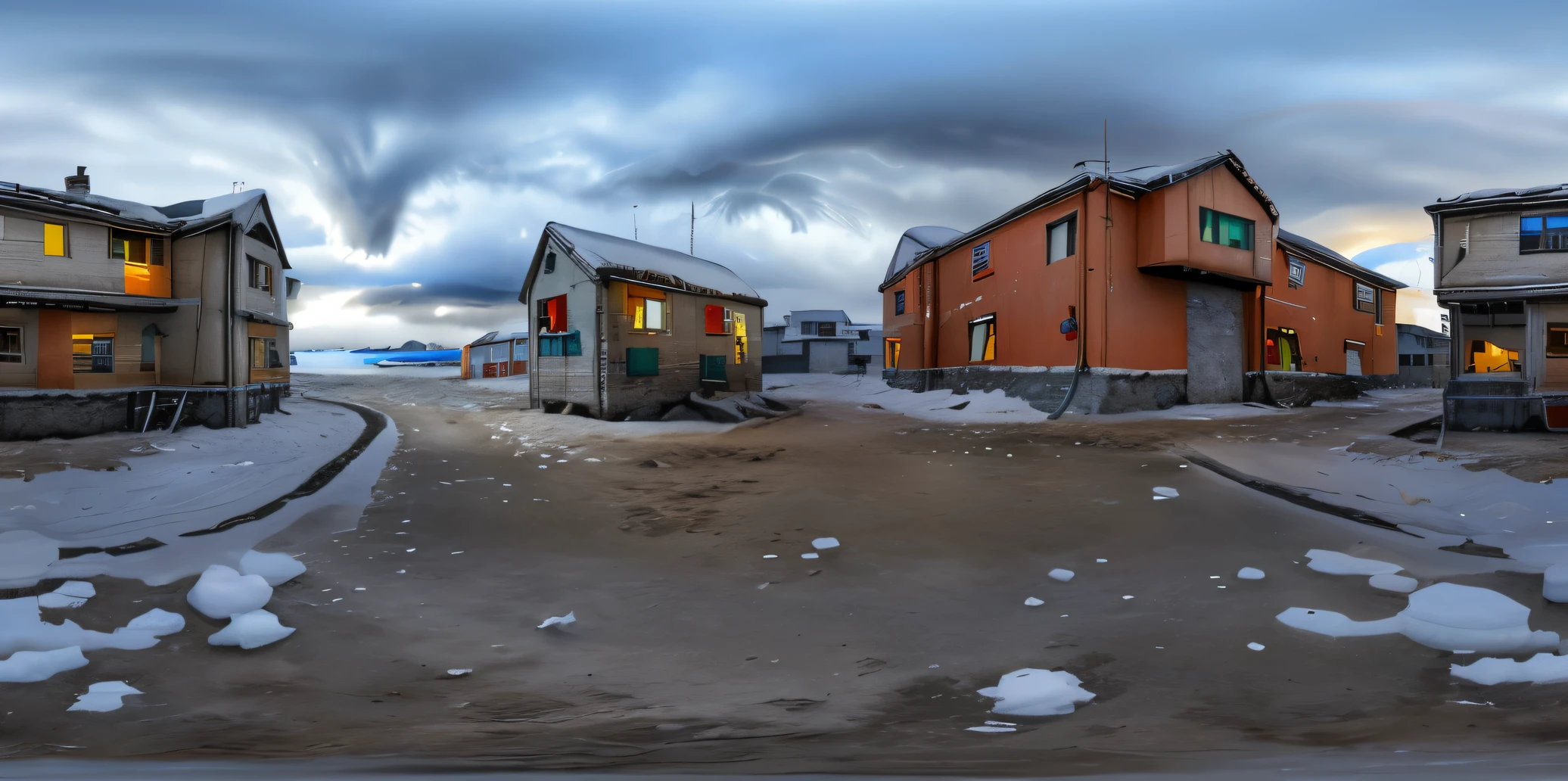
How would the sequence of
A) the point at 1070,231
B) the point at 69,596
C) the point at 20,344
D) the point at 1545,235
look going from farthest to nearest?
the point at 1070,231 → the point at 1545,235 → the point at 20,344 → the point at 69,596

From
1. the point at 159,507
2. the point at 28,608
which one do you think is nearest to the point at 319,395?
the point at 159,507

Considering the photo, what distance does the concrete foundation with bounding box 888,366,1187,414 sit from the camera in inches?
653

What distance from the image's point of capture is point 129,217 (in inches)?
570

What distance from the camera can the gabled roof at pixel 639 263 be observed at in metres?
19.9

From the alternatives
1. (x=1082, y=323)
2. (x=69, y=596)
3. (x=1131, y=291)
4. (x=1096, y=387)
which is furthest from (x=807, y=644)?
(x=1131, y=291)

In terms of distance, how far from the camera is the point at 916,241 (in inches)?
1204

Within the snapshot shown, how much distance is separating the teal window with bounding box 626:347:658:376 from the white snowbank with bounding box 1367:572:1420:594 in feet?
58.9

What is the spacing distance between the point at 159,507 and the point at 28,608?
13.7ft

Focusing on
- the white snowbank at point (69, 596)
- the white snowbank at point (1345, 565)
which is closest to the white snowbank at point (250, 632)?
the white snowbank at point (69, 596)

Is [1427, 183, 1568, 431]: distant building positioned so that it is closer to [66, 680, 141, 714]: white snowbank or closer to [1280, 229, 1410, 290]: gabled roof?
[1280, 229, 1410, 290]: gabled roof

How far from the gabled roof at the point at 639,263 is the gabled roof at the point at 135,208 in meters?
8.47

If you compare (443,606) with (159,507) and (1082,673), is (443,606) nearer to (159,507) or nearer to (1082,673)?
(1082,673)

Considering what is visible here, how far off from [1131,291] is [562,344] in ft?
59.3

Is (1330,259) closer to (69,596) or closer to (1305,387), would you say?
(1305,387)
